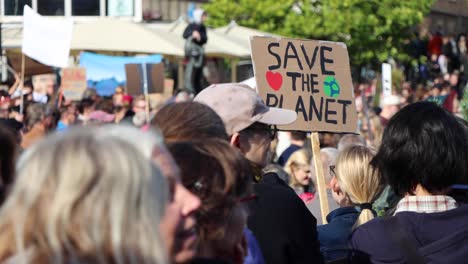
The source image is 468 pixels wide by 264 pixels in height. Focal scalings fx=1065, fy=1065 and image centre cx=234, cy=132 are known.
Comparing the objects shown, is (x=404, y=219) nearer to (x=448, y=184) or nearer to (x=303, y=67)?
(x=448, y=184)

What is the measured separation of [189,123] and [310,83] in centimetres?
261

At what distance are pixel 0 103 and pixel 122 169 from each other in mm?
8221

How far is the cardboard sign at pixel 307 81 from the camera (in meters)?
5.54

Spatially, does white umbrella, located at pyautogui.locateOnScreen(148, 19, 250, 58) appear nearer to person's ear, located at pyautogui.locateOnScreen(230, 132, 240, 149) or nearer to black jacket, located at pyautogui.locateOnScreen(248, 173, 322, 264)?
person's ear, located at pyautogui.locateOnScreen(230, 132, 240, 149)

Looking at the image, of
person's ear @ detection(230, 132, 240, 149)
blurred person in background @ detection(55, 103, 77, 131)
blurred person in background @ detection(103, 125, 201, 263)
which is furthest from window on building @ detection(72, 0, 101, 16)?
blurred person in background @ detection(103, 125, 201, 263)

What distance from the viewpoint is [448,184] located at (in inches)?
156

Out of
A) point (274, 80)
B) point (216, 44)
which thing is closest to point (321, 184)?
point (274, 80)

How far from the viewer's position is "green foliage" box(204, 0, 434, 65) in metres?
28.3

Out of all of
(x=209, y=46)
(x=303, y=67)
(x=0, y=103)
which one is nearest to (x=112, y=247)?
(x=303, y=67)

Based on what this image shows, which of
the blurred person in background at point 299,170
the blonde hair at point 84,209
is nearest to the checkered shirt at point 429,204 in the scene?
the blonde hair at point 84,209

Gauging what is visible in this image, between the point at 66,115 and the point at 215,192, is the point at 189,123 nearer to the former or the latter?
the point at 215,192

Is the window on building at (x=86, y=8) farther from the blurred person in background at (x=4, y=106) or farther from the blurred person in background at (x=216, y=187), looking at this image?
the blurred person in background at (x=216, y=187)

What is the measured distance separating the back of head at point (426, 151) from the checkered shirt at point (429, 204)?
1.5 inches

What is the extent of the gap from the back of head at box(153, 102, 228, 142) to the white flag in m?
6.61
